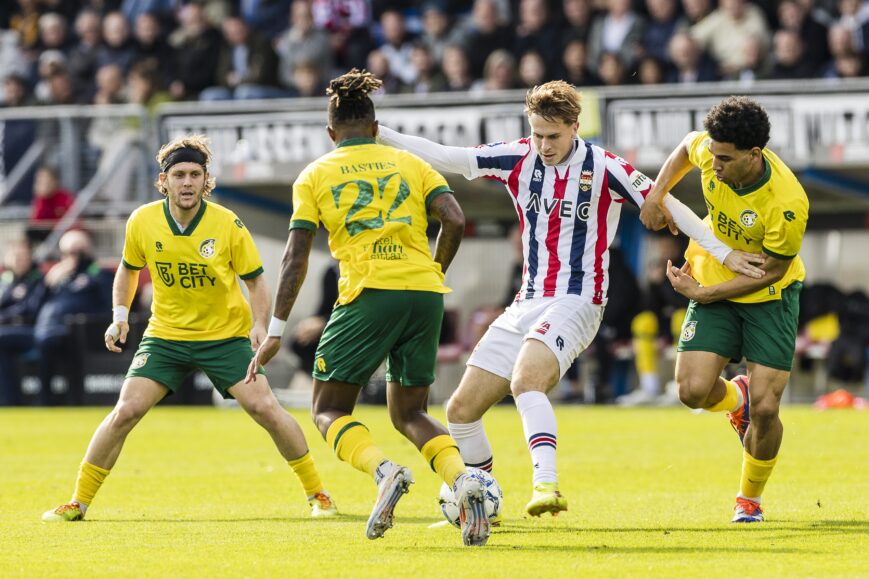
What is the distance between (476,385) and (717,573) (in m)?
2.16

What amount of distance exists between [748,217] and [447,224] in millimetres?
1662

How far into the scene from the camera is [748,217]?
26.2ft

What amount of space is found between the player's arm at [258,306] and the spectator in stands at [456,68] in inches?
450

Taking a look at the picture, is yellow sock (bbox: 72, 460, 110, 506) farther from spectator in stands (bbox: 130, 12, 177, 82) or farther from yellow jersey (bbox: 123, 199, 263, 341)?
spectator in stands (bbox: 130, 12, 177, 82)

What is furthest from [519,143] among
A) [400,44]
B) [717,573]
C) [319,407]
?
[400,44]

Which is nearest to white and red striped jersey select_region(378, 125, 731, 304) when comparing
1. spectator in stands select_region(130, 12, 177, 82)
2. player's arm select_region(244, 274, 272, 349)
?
player's arm select_region(244, 274, 272, 349)

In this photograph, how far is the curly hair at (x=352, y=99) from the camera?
294 inches

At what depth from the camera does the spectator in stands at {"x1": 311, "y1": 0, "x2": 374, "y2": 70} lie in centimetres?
2167

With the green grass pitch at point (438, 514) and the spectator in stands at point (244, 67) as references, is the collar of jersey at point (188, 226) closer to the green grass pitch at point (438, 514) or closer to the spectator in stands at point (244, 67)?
the green grass pitch at point (438, 514)

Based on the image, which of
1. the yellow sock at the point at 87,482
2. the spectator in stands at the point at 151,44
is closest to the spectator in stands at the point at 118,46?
the spectator in stands at the point at 151,44

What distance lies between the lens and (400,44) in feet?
70.3

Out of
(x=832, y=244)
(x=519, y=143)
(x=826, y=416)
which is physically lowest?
(x=826, y=416)

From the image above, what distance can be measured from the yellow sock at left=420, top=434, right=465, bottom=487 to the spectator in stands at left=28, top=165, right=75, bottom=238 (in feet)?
48.2

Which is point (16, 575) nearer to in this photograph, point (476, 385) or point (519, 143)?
point (476, 385)
